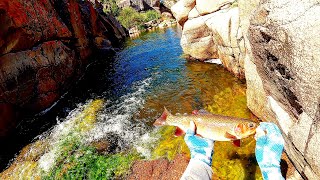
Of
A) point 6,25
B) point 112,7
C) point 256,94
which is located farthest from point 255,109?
point 112,7

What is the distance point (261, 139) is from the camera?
4.20 meters

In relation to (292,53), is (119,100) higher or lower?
lower

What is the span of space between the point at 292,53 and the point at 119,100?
1032 cm

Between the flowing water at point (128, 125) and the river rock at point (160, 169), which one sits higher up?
the river rock at point (160, 169)

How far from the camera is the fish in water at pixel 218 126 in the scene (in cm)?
438

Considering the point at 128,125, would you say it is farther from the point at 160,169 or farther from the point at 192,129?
the point at 192,129

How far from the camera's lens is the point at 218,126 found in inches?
184

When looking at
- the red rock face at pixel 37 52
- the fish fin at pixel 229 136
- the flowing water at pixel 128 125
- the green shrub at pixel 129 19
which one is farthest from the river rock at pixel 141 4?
the fish fin at pixel 229 136

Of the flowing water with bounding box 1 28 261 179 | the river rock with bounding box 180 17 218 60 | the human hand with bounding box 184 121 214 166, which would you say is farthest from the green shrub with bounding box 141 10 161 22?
the human hand with bounding box 184 121 214 166

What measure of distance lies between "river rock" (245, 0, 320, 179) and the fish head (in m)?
1.08

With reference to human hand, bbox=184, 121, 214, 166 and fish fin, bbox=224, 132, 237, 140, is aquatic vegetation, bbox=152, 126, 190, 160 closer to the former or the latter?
human hand, bbox=184, 121, 214, 166

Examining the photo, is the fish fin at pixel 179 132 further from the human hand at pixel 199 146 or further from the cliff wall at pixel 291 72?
the cliff wall at pixel 291 72

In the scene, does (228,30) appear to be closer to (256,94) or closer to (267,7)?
(256,94)

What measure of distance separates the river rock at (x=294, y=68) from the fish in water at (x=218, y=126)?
3.64 feet
